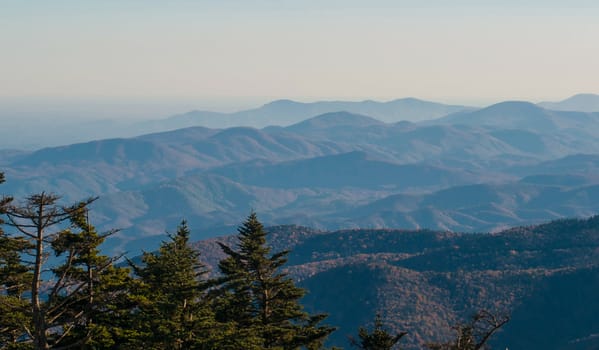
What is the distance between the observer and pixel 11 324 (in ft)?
82.6

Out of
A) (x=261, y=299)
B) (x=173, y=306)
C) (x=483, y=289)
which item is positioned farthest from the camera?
(x=483, y=289)

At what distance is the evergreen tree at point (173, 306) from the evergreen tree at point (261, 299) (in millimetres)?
2216

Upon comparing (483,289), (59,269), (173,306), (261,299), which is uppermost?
(59,269)

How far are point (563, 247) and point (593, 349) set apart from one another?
75.2 meters

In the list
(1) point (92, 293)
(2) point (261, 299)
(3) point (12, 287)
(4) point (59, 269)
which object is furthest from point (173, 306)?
(2) point (261, 299)

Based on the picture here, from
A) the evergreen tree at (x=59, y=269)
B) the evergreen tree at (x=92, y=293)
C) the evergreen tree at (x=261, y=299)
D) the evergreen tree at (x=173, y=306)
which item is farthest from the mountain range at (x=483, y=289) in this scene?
the evergreen tree at (x=59, y=269)

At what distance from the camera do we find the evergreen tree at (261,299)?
30.8 m

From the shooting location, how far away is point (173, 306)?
26.2 m

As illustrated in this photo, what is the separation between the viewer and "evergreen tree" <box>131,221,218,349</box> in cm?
2548

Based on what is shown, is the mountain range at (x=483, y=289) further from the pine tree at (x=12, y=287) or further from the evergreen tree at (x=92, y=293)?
the pine tree at (x=12, y=287)

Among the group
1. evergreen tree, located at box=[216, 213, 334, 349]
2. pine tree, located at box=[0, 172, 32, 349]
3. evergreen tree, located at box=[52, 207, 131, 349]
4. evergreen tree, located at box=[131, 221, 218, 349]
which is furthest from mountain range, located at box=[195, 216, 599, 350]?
pine tree, located at box=[0, 172, 32, 349]

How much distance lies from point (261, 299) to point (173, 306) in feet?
21.2

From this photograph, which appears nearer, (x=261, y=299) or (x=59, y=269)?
(x=59, y=269)

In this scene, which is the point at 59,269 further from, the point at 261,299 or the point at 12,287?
the point at 261,299
